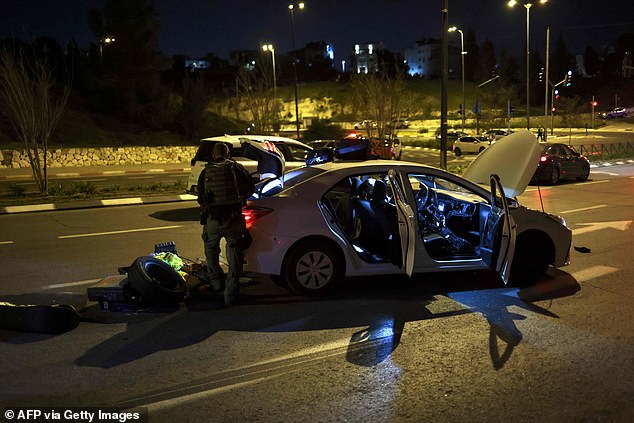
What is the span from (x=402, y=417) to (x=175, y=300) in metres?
3.04

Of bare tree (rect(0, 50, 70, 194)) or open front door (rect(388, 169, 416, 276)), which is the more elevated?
bare tree (rect(0, 50, 70, 194))

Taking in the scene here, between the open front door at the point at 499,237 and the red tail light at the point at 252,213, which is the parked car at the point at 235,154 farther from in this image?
the open front door at the point at 499,237

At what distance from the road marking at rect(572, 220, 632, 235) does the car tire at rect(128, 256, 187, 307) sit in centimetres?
701

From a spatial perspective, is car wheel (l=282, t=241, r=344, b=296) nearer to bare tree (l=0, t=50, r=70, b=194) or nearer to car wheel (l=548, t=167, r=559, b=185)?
bare tree (l=0, t=50, r=70, b=194)

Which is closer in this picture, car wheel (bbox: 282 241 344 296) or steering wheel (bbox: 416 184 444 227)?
car wheel (bbox: 282 241 344 296)

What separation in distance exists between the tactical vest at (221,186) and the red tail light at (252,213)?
12.1 inches

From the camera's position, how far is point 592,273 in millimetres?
7438

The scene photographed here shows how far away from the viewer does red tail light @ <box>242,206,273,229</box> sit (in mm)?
6289

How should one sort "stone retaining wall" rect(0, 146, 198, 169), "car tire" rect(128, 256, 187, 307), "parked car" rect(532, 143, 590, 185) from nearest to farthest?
1. "car tire" rect(128, 256, 187, 307)
2. "parked car" rect(532, 143, 590, 185)
3. "stone retaining wall" rect(0, 146, 198, 169)

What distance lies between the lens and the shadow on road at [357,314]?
5.04 m

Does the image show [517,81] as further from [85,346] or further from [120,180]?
[85,346]

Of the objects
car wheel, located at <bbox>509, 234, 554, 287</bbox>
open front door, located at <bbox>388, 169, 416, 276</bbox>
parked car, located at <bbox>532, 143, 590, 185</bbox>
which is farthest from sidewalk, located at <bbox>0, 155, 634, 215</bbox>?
car wheel, located at <bbox>509, 234, 554, 287</bbox>

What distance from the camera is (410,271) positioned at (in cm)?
604

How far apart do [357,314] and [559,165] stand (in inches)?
615
